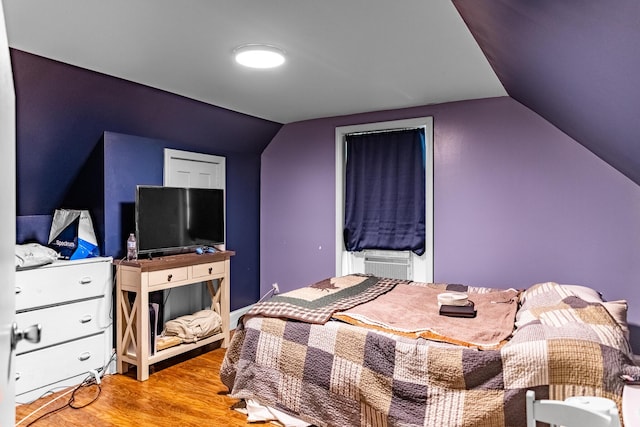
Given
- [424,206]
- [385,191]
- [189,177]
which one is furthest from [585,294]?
[189,177]

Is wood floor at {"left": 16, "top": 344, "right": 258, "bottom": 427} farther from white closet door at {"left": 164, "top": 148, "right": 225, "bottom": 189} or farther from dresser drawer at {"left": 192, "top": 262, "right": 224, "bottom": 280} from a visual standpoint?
white closet door at {"left": 164, "top": 148, "right": 225, "bottom": 189}

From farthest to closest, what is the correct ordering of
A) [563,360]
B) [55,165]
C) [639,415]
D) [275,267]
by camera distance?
[275,267]
[55,165]
[563,360]
[639,415]

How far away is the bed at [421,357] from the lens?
6.43ft

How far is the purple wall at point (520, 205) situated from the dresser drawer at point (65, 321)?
2.29 metres

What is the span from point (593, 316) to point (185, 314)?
11.1 feet

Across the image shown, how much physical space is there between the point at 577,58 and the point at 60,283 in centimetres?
337

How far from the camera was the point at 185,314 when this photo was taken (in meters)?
4.11

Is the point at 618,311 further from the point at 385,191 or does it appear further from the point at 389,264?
the point at 385,191

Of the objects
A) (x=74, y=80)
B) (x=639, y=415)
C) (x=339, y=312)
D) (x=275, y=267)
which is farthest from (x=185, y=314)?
(x=639, y=415)

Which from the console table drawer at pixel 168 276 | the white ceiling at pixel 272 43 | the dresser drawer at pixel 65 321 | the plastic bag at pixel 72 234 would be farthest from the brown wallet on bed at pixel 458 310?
the plastic bag at pixel 72 234

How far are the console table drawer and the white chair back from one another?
2744 millimetres

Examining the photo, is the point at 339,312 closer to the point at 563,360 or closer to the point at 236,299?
the point at 563,360

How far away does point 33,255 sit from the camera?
2881mm

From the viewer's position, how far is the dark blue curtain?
4098 mm
